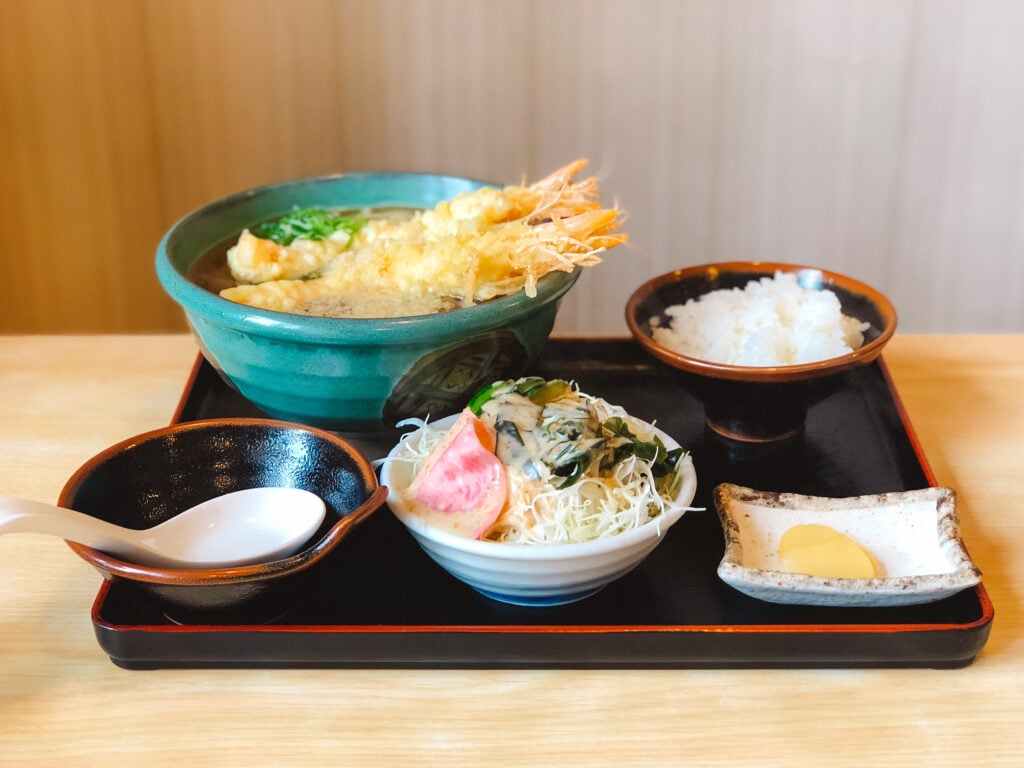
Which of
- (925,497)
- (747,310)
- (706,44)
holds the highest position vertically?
(706,44)

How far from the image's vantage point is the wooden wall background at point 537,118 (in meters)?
2.49

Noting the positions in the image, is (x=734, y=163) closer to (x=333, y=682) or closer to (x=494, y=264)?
(x=494, y=264)

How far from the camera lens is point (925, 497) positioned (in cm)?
125

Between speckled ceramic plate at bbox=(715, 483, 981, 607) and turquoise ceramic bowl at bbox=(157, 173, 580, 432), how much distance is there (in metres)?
0.35

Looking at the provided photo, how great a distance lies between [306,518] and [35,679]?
33 centimetres

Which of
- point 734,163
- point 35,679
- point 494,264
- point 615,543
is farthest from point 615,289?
point 35,679

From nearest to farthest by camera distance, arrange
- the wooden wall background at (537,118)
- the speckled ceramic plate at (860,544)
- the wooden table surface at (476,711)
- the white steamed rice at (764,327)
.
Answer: the wooden table surface at (476,711), the speckled ceramic plate at (860,544), the white steamed rice at (764,327), the wooden wall background at (537,118)

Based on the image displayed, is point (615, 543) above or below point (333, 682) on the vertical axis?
above

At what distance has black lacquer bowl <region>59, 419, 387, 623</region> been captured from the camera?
1043mm

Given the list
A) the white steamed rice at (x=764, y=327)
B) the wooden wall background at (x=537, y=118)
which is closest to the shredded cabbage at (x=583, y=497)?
the white steamed rice at (x=764, y=327)

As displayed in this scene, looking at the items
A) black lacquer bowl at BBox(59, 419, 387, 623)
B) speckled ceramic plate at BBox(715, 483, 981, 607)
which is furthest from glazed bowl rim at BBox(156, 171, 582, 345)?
speckled ceramic plate at BBox(715, 483, 981, 607)

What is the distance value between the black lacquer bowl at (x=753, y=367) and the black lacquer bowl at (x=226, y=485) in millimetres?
520

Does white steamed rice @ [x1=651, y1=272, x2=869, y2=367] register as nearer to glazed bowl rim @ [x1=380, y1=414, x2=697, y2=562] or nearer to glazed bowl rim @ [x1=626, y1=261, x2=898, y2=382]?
glazed bowl rim @ [x1=626, y1=261, x2=898, y2=382]

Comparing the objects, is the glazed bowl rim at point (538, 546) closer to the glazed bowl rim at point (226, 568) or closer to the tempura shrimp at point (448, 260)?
the glazed bowl rim at point (226, 568)
